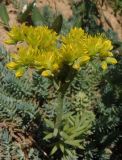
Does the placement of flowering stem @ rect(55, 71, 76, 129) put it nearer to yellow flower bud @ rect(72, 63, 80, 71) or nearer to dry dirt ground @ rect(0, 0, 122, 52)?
yellow flower bud @ rect(72, 63, 80, 71)

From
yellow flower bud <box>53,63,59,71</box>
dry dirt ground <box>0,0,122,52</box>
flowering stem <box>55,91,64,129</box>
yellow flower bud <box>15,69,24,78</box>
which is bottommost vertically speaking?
flowering stem <box>55,91,64,129</box>

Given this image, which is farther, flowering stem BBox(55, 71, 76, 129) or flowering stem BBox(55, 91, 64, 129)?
flowering stem BBox(55, 91, 64, 129)

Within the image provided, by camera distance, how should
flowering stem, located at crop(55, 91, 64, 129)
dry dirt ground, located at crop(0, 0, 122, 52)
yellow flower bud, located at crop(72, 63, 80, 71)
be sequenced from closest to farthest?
yellow flower bud, located at crop(72, 63, 80, 71) < flowering stem, located at crop(55, 91, 64, 129) < dry dirt ground, located at crop(0, 0, 122, 52)

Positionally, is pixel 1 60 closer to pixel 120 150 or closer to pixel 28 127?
pixel 28 127

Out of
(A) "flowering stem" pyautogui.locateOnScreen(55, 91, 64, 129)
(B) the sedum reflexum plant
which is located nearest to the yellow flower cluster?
(B) the sedum reflexum plant

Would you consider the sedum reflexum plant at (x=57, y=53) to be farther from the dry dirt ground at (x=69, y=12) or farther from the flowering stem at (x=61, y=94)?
the dry dirt ground at (x=69, y=12)

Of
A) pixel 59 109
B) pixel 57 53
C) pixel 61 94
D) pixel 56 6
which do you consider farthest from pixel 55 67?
pixel 56 6

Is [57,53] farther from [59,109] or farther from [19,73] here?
[59,109]

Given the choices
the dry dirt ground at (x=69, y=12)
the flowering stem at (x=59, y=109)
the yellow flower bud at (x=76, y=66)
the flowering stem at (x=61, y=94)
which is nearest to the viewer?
the yellow flower bud at (x=76, y=66)

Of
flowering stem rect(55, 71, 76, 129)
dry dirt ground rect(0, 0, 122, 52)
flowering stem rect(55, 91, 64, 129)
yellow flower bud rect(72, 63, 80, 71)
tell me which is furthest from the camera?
dry dirt ground rect(0, 0, 122, 52)

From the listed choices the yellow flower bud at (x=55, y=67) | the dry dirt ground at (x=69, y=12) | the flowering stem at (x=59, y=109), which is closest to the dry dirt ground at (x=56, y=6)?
the dry dirt ground at (x=69, y=12)
